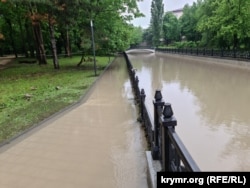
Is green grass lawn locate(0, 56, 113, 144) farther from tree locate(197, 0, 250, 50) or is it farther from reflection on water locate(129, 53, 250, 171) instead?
tree locate(197, 0, 250, 50)

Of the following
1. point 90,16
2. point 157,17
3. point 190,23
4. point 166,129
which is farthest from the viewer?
point 157,17

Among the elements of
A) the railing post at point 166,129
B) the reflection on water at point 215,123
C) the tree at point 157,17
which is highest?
the tree at point 157,17

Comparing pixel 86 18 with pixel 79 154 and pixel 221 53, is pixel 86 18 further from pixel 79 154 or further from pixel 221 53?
pixel 79 154

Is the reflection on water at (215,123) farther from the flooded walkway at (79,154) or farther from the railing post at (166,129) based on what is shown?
the railing post at (166,129)

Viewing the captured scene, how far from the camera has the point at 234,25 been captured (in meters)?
24.3

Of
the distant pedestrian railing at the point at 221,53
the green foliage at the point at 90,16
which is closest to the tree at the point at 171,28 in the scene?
the distant pedestrian railing at the point at 221,53

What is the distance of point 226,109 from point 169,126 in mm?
5725

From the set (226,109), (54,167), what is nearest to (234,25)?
(226,109)

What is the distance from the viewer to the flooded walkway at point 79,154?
13.3ft

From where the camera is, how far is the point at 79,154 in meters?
4.97

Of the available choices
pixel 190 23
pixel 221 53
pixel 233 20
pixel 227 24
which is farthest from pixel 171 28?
pixel 221 53

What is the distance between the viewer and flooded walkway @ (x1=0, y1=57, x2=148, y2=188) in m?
4.04

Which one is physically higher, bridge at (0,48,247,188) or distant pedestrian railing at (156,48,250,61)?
distant pedestrian railing at (156,48,250,61)

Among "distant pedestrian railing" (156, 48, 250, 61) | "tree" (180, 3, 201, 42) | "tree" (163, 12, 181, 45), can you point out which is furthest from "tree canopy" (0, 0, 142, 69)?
"tree" (163, 12, 181, 45)
